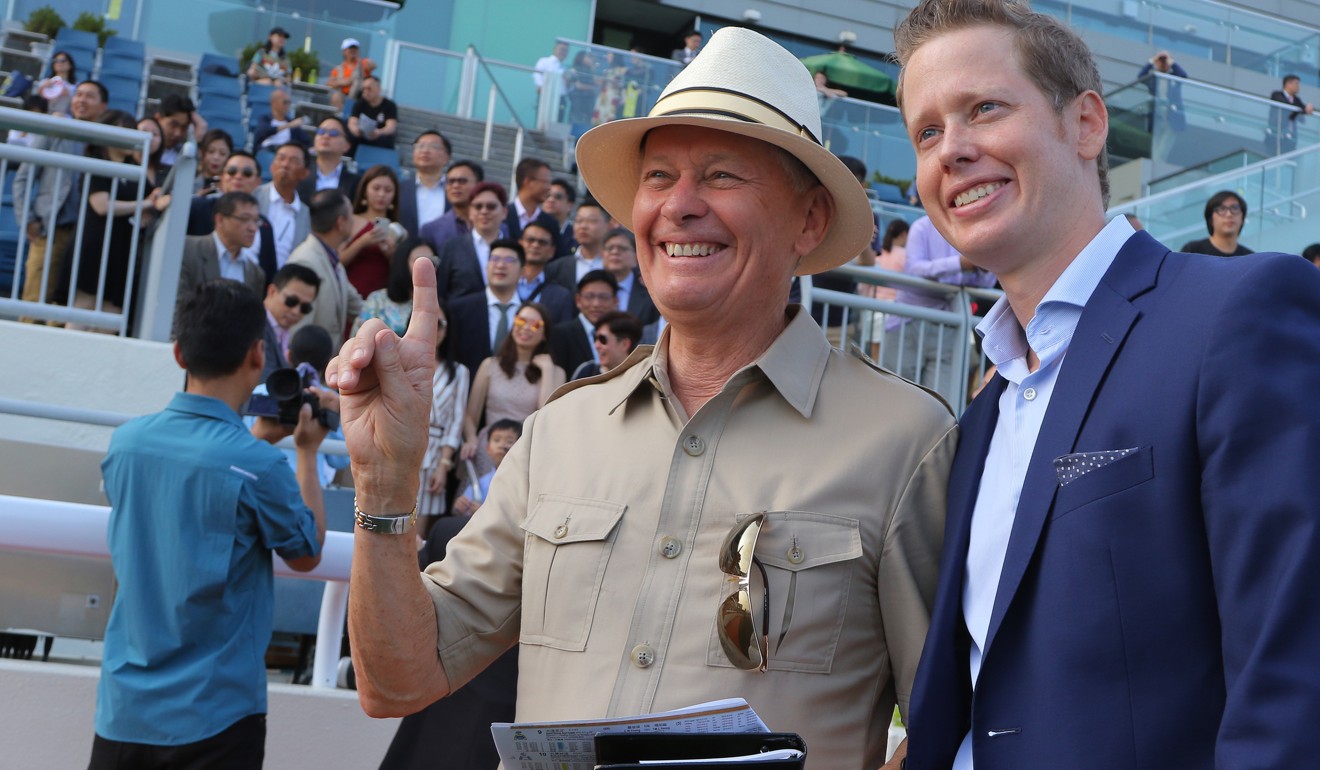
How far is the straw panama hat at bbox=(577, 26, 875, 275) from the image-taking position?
2445 millimetres

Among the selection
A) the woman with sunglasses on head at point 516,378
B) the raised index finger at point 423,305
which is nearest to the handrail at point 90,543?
the raised index finger at point 423,305

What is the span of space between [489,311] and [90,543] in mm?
4299

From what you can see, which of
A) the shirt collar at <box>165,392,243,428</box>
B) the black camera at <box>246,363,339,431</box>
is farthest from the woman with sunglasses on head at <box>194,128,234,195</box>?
the shirt collar at <box>165,392,243,428</box>

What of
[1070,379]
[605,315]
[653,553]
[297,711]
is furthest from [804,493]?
[605,315]

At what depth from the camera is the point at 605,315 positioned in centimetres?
723

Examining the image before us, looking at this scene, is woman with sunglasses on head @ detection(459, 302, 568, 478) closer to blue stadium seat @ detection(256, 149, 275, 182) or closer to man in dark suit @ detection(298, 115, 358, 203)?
man in dark suit @ detection(298, 115, 358, 203)

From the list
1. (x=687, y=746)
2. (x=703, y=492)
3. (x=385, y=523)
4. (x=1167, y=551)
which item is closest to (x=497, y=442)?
(x=703, y=492)

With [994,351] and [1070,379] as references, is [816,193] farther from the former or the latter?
[1070,379]

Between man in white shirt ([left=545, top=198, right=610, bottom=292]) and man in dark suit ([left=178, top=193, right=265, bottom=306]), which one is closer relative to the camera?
man in dark suit ([left=178, top=193, right=265, bottom=306])

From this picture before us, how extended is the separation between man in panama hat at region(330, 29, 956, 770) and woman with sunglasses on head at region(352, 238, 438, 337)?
16.0 ft

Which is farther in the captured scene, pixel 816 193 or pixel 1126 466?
pixel 816 193

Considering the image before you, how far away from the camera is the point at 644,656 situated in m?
2.25

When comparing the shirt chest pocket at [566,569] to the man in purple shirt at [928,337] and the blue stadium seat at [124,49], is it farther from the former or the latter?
the blue stadium seat at [124,49]

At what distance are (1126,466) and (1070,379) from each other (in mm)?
192
